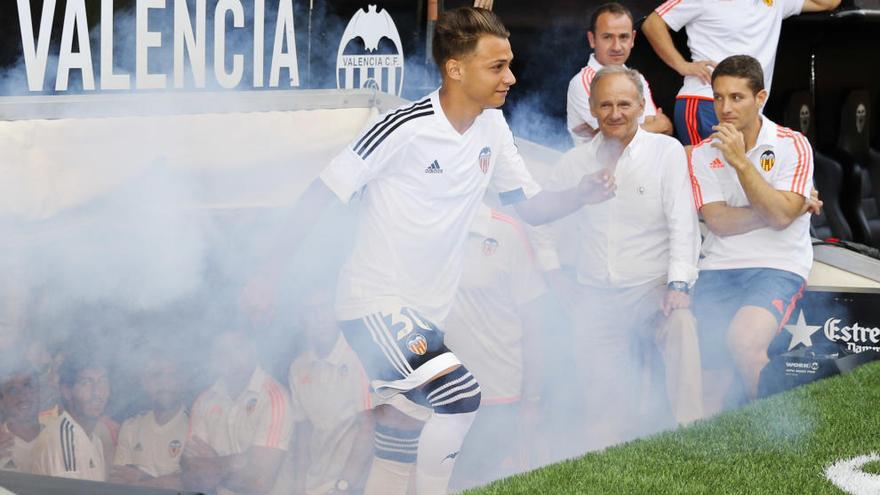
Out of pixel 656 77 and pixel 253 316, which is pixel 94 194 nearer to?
pixel 253 316

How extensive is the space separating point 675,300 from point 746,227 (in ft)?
1.35

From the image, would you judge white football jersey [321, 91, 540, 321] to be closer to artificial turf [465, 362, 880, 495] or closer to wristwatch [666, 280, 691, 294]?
artificial turf [465, 362, 880, 495]

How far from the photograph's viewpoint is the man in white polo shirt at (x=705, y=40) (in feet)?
18.7

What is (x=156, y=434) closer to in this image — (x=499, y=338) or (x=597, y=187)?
(x=499, y=338)

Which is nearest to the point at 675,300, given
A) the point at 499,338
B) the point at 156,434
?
the point at 499,338

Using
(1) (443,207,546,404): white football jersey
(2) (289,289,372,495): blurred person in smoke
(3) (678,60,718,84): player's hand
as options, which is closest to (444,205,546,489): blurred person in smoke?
(1) (443,207,546,404): white football jersey

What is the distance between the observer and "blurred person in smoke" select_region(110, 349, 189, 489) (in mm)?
4105

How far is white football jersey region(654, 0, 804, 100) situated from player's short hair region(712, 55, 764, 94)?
1013 millimetres

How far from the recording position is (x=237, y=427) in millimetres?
4230

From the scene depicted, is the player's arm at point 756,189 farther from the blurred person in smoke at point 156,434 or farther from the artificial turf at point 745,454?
the blurred person in smoke at point 156,434

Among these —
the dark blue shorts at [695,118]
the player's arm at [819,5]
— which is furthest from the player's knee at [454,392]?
the player's arm at [819,5]

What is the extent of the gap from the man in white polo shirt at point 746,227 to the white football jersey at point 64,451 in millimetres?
2112

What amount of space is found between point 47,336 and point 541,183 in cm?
188

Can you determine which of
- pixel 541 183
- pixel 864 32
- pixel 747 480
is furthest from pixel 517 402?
pixel 864 32
